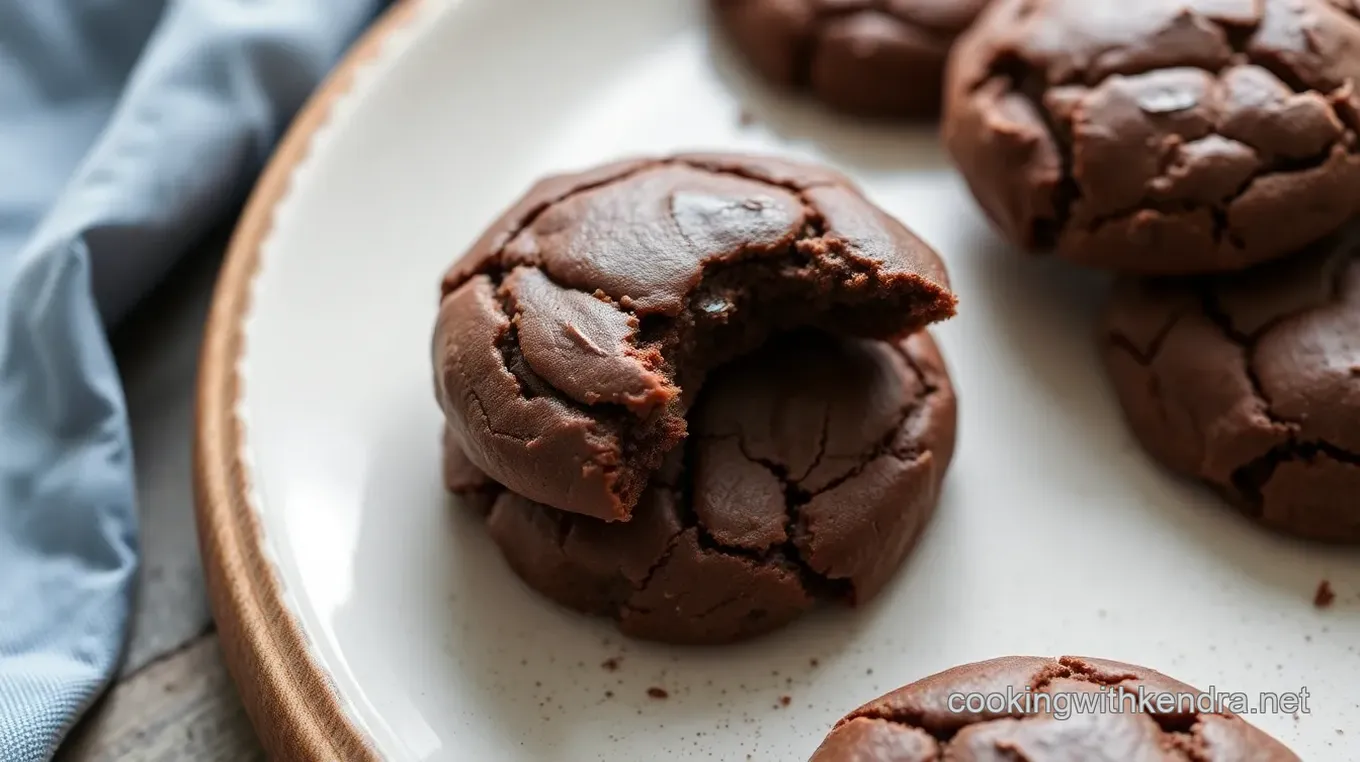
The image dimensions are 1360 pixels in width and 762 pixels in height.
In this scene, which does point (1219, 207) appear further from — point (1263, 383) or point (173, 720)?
point (173, 720)

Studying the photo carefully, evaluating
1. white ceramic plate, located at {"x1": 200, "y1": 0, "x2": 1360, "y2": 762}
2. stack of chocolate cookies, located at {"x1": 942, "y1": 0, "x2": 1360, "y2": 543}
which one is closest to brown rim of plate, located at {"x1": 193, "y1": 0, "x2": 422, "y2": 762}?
white ceramic plate, located at {"x1": 200, "y1": 0, "x2": 1360, "y2": 762}

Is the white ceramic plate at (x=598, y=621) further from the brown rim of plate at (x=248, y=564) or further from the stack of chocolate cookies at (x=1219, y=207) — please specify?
the stack of chocolate cookies at (x=1219, y=207)

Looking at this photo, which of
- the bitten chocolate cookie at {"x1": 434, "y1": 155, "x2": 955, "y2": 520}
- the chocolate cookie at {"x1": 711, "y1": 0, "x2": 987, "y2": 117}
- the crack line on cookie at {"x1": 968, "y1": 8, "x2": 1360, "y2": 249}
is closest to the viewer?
the bitten chocolate cookie at {"x1": 434, "y1": 155, "x2": 955, "y2": 520}

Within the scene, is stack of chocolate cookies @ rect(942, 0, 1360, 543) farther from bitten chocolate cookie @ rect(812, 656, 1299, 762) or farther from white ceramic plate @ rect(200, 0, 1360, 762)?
bitten chocolate cookie @ rect(812, 656, 1299, 762)

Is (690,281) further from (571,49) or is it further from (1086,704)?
(571,49)

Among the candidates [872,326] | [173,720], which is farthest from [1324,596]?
[173,720]

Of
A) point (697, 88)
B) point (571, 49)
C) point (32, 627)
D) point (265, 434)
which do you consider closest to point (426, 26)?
point (571, 49)

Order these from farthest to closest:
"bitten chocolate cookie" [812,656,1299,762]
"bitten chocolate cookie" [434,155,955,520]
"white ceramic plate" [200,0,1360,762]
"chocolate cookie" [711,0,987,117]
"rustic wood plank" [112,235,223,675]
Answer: "chocolate cookie" [711,0,987,117] < "rustic wood plank" [112,235,223,675] < "white ceramic plate" [200,0,1360,762] < "bitten chocolate cookie" [434,155,955,520] < "bitten chocolate cookie" [812,656,1299,762]

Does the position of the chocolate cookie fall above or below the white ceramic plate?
above
